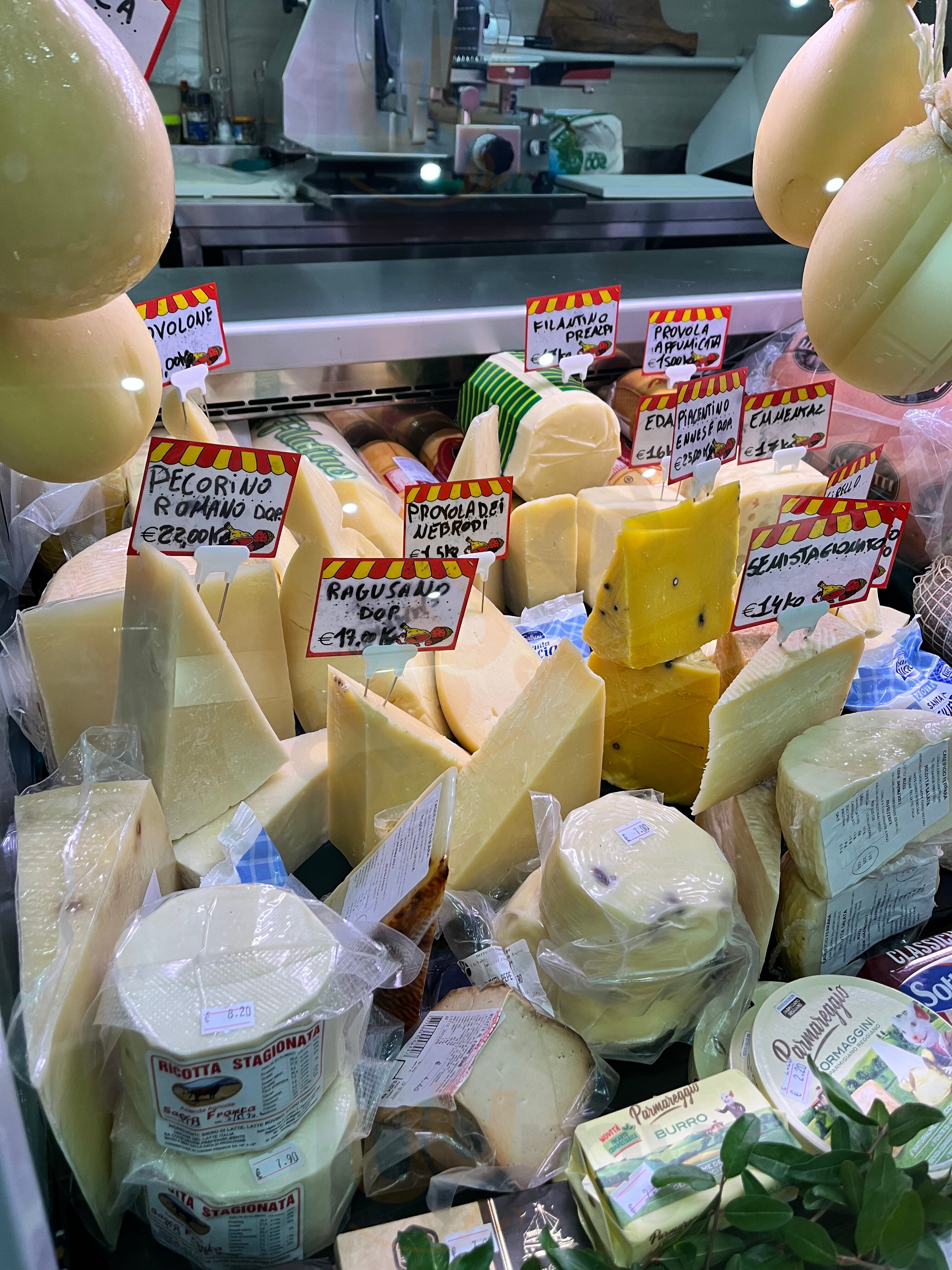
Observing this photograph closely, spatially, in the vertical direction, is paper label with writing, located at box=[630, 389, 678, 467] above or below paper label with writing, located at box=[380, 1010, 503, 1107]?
above

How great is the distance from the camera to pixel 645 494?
172cm

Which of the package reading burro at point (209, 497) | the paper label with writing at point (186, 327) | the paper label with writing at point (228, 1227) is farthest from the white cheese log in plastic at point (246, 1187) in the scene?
the paper label with writing at point (186, 327)

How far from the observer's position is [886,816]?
1.06 metres

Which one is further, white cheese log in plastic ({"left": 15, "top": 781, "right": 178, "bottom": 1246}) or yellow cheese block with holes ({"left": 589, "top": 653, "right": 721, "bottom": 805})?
yellow cheese block with holes ({"left": 589, "top": 653, "right": 721, "bottom": 805})

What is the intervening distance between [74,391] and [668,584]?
76 centimetres

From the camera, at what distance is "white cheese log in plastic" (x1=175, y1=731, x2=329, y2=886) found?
1.13 metres

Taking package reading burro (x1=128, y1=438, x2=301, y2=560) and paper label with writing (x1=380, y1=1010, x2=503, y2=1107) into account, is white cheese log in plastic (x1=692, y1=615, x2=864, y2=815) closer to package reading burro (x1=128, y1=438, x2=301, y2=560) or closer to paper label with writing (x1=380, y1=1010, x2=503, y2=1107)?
paper label with writing (x1=380, y1=1010, x2=503, y2=1107)

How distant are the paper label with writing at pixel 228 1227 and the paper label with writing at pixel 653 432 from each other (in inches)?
49.7

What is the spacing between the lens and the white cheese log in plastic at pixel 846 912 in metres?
1.08

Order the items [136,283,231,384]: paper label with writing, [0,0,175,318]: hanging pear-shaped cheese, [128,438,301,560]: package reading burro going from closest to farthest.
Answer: [0,0,175,318]: hanging pear-shaped cheese
[128,438,301,560]: package reading burro
[136,283,231,384]: paper label with writing

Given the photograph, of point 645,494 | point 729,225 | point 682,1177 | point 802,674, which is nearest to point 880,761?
point 802,674

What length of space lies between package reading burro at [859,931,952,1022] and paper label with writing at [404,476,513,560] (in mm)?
760

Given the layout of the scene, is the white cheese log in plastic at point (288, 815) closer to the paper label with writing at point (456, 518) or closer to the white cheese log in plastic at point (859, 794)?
the paper label with writing at point (456, 518)

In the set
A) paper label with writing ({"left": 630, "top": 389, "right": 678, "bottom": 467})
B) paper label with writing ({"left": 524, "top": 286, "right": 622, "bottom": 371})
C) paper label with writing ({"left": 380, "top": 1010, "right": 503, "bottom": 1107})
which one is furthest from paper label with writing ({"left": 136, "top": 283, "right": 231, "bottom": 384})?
A: paper label with writing ({"left": 380, "top": 1010, "right": 503, "bottom": 1107})
